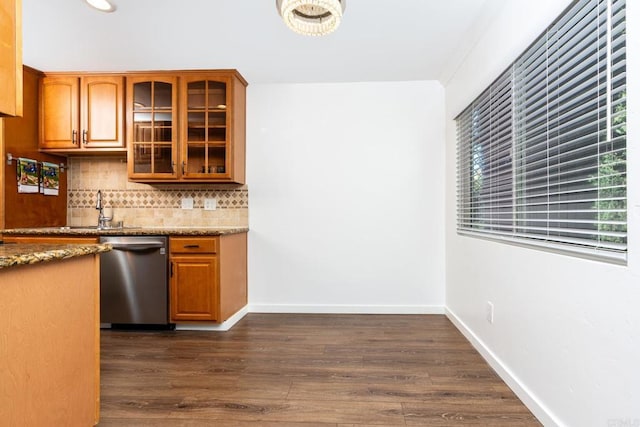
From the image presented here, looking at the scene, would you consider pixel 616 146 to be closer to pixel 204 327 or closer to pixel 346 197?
pixel 346 197

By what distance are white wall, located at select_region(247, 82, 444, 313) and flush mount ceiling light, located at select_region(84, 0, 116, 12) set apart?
154 centimetres

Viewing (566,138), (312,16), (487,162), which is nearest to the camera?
(566,138)

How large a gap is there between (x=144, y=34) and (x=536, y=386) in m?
3.27

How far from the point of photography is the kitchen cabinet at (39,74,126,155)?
341cm

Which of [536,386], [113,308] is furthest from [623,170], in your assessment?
[113,308]

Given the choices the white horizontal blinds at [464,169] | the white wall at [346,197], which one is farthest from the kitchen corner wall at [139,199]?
the white horizontal blinds at [464,169]

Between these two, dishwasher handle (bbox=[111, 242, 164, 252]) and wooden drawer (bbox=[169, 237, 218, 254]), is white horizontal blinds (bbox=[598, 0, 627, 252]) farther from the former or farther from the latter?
dishwasher handle (bbox=[111, 242, 164, 252])

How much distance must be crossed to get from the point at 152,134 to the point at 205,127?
1.57 ft

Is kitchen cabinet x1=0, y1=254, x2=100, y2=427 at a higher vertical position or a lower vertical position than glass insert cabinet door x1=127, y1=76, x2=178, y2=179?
lower

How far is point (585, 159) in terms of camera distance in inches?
58.0

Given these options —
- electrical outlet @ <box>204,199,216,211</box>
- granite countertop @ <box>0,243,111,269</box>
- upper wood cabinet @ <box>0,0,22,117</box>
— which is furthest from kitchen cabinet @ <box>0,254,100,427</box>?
electrical outlet @ <box>204,199,216,211</box>

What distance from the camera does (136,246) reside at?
3.03 metres

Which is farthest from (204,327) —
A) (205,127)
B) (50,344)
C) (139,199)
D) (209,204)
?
(50,344)

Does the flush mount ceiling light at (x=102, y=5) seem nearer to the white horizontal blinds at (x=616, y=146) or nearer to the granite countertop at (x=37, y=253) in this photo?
the granite countertop at (x=37, y=253)
